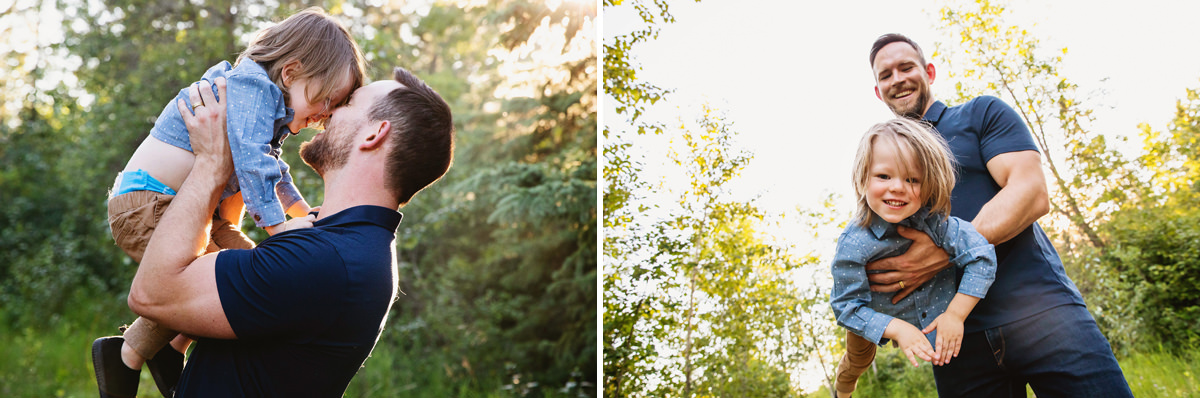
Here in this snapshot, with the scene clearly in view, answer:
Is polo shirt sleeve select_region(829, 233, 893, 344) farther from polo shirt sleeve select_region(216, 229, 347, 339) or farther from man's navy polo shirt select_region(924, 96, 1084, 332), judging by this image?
polo shirt sleeve select_region(216, 229, 347, 339)

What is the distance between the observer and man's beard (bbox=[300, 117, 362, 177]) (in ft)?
4.78

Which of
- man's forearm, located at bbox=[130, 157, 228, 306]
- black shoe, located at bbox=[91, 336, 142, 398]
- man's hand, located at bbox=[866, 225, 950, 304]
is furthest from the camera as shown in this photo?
man's hand, located at bbox=[866, 225, 950, 304]

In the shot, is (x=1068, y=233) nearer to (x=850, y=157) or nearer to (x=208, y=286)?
(x=850, y=157)

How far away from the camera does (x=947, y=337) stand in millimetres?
1677

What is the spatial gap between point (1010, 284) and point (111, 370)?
6.82ft

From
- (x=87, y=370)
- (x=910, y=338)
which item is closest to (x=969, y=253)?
(x=910, y=338)

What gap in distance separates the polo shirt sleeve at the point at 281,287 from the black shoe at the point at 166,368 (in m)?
0.50

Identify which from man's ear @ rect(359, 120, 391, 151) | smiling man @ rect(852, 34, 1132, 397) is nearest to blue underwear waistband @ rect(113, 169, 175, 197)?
man's ear @ rect(359, 120, 391, 151)

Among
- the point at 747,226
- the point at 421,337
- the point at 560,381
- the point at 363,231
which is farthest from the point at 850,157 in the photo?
the point at 421,337

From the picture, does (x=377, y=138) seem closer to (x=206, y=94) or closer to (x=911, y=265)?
(x=206, y=94)

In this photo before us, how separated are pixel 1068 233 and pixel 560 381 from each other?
13.0 feet

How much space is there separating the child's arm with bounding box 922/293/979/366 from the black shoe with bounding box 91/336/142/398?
5.84 ft

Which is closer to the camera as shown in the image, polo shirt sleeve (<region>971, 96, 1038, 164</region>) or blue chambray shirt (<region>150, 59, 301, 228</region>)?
blue chambray shirt (<region>150, 59, 301, 228</region>)

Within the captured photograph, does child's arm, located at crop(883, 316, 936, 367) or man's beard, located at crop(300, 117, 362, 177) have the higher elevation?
man's beard, located at crop(300, 117, 362, 177)
